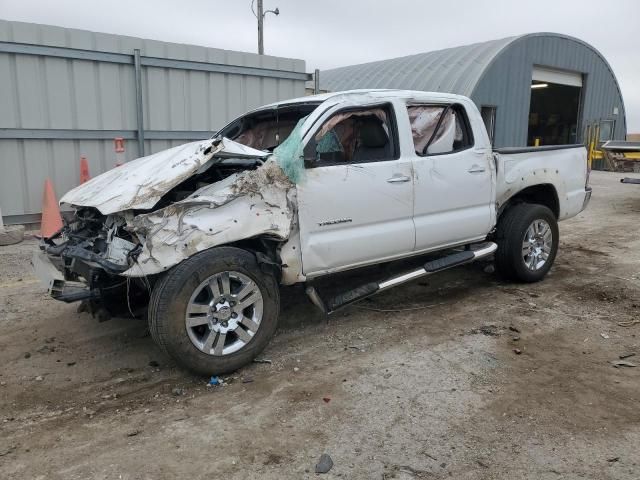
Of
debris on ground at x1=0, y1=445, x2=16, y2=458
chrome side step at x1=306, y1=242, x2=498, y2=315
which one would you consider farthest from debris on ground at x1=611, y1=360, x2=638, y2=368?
debris on ground at x1=0, y1=445, x2=16, y2=458

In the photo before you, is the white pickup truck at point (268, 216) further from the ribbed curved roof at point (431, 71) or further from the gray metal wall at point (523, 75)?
the gray metal wall at point (523, 75)

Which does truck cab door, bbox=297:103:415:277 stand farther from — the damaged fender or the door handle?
the damaged fender

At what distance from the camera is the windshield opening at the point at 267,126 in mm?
4992

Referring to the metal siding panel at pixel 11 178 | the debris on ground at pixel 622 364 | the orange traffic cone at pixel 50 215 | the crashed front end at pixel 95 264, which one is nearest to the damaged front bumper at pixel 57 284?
the crashed front end at pixel 95 264

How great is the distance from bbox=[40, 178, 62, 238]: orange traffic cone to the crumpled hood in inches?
163

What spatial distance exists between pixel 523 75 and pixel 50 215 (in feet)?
54.3

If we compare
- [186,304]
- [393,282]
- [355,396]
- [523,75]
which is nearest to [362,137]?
[393,282]

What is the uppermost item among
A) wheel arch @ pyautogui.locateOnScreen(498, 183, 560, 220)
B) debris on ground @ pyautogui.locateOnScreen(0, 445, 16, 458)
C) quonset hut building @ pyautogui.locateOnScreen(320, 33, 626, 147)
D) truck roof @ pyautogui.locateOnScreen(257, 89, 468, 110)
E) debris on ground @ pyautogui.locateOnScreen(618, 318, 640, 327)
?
quonset hut building @ pyautogui.locateOnScreen(320, 33, 626, 147)

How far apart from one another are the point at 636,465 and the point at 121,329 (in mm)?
3908

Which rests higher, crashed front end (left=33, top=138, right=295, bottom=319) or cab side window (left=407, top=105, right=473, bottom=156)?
cab side window (left=407, top=105, right=473, bottom=156)

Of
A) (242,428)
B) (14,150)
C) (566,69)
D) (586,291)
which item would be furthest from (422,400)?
(566,69)

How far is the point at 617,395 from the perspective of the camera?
3.59 meters

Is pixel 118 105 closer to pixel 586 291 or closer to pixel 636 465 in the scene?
pixel 586 291

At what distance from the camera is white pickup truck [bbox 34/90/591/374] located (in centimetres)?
364
